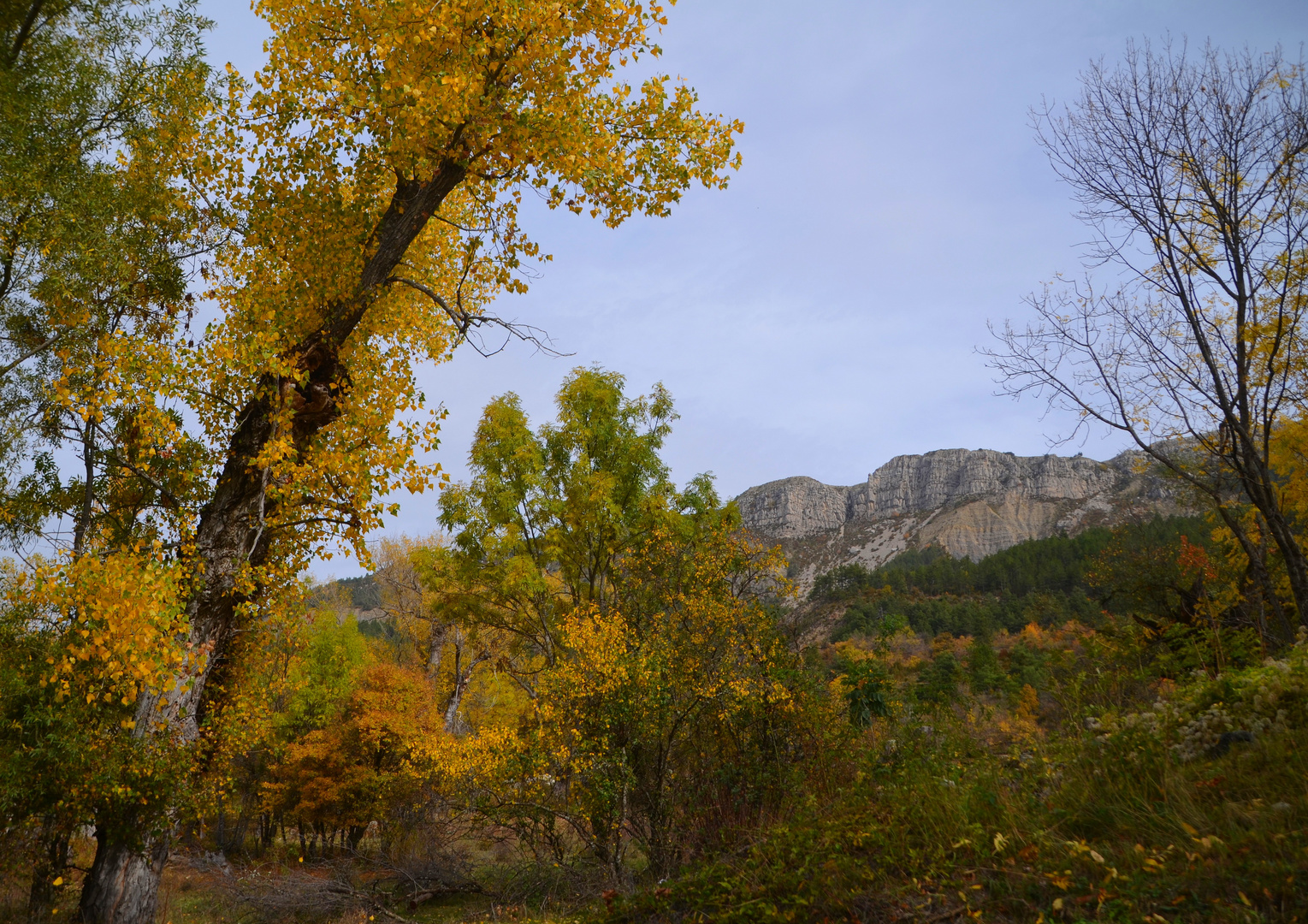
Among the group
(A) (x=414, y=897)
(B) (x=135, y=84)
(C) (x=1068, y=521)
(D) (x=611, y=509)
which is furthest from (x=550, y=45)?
(C) (x=1068, y=521)

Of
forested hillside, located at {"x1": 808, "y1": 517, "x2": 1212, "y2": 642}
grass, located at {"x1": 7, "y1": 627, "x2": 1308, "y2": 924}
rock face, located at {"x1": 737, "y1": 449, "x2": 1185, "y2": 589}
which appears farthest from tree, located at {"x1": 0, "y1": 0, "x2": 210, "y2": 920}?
rock face, located at {"x1": 737, "y1": 449, "x2": 1185, "y2": 589}

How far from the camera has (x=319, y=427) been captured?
6227 mm

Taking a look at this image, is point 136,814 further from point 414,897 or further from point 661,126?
point 414,897

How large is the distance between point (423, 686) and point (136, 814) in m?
16.6

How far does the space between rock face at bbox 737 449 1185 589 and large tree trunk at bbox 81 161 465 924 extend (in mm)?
84885

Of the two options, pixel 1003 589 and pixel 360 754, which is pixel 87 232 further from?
pixel 1003 589

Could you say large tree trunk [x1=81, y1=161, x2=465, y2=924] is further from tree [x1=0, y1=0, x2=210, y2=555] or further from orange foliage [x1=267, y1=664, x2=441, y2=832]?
orange foliage [x1=267, y1=664, x2=441, y2=832]

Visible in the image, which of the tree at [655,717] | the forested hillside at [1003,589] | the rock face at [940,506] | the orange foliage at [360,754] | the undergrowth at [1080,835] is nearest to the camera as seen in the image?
the undergrowth at [1080,835]

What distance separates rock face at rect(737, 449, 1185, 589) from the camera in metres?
112

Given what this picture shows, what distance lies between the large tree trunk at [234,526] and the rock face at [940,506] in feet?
278

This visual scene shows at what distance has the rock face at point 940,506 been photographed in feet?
368

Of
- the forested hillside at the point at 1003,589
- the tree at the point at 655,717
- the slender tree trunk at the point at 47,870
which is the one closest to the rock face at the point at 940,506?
the forested hillside at the point at 1003,589

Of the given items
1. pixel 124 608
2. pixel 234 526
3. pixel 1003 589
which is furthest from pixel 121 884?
pixel 1003 589

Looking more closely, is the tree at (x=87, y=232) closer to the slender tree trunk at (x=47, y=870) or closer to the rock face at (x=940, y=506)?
the slender tree trunk at (x=47, y=870)
